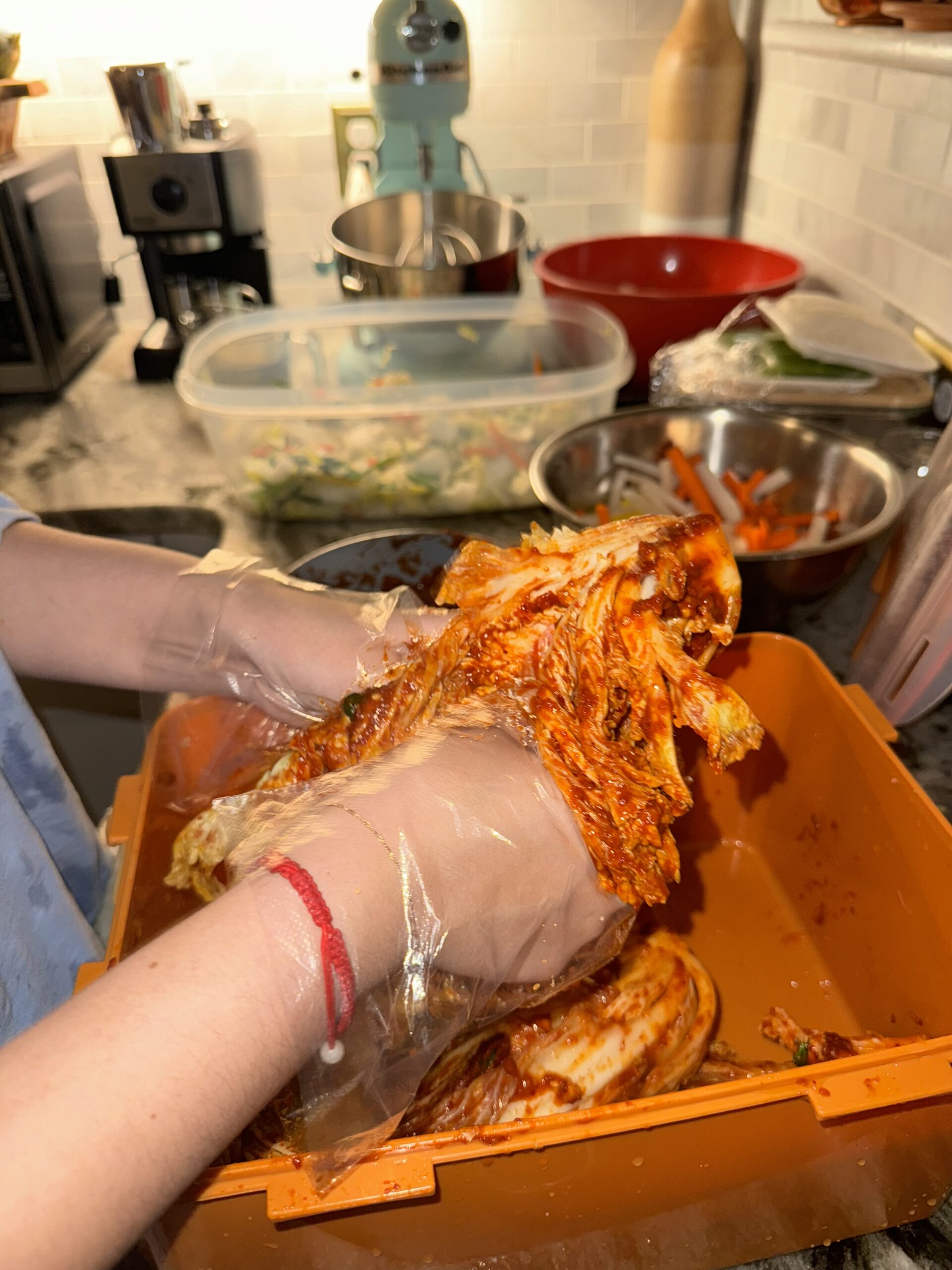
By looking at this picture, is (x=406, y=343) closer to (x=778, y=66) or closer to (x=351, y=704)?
(x=351, y=704)

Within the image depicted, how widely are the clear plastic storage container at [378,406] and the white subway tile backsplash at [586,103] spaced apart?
1.11 m

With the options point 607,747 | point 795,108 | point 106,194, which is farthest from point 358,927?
point 106,194

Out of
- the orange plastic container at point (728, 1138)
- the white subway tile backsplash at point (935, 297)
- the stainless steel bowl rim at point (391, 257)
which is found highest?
the stainless steel bowl rim at point (391, 257)

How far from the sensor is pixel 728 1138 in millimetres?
618

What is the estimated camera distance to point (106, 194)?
2.33 m

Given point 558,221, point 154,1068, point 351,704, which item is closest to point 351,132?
point 558,221

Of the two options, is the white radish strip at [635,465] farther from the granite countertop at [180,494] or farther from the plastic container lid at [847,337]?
the plastic container lid at [847,337]

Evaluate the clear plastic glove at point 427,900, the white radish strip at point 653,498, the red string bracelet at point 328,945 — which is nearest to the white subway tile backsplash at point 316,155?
the white radish strip at point 653,498

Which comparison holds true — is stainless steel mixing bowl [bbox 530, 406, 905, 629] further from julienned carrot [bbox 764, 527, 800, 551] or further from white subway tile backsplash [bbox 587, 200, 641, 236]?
white subway tile backsplash [bbox 587, 200, 641, 236]

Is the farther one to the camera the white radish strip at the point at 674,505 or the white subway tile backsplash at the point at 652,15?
the white subway tile backsplash at the point at 652,15

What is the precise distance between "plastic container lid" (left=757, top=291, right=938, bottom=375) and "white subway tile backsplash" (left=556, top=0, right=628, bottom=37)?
3.86 feet

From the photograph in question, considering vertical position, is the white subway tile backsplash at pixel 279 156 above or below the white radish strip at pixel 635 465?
above

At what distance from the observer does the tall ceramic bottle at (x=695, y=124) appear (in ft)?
6.80

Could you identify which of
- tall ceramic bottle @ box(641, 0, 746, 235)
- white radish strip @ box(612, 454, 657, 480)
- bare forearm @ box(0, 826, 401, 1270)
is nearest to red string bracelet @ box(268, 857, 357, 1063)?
bare forearm @ box(0, 826, 401, 1270)
